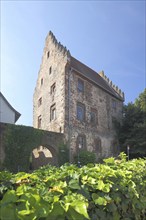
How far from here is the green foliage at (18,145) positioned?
19.1m

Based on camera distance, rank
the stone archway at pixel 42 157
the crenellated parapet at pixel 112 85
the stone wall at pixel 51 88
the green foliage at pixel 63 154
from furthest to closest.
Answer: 1. the crenellated parapet at pixel 112 85
2. the stone wall at pixel 51 88
3. the stone archway at pixel 42 157
4. the green foliage at pixel 63 154

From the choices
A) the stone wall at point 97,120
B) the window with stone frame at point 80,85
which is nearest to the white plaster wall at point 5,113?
the stone wall at point 97,120

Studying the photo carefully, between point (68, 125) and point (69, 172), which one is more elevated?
point (68, 125)

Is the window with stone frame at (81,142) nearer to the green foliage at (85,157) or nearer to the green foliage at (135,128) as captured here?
the green foliage at (85,157)

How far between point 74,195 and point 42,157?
2386cm

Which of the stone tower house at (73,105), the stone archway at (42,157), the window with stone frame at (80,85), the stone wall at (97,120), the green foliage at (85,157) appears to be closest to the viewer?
the stone archway at (42,157)

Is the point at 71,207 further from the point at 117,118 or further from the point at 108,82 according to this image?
the point at 108,82

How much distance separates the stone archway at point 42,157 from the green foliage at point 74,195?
1898 centimetres

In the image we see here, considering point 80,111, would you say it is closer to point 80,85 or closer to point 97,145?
point 80,85

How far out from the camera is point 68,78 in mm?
25422

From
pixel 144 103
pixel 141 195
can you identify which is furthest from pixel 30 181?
pixel 144 103

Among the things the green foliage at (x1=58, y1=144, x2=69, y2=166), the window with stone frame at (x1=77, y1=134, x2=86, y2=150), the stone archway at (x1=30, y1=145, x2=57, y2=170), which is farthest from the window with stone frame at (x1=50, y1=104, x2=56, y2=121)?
the green foliage at (x1=58, y1=144, x2=69, y2=166)

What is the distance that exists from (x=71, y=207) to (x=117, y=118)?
29.9 meters

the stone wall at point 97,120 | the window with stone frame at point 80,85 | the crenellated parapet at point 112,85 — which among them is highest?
the crenellated parapet at point 112,85
